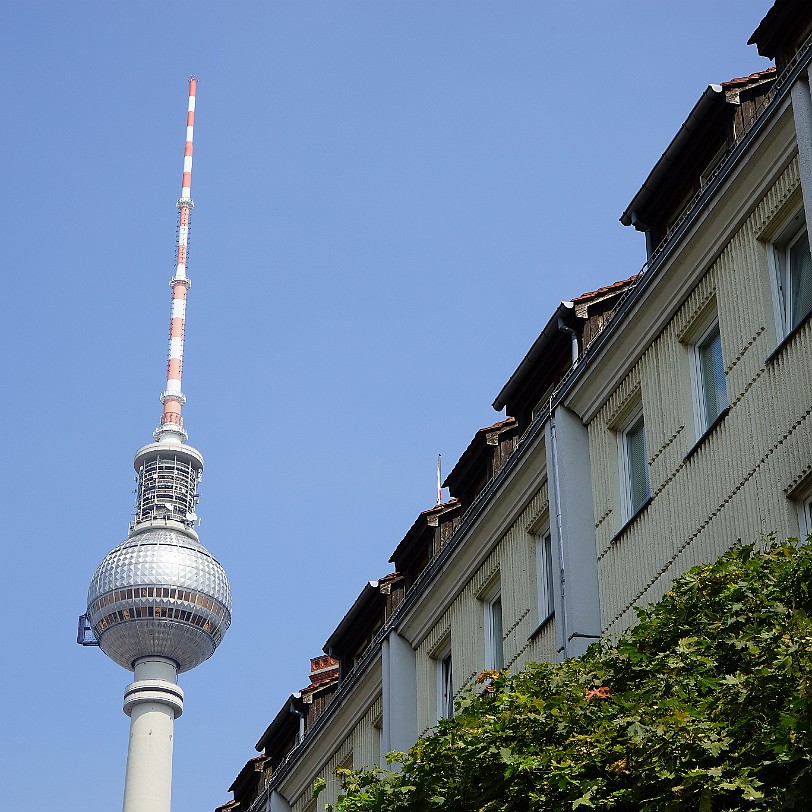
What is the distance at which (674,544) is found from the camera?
2269cm

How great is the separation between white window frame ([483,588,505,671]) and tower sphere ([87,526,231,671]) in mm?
111547

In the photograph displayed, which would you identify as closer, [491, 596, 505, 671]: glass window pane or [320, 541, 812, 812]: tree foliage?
[320, 541, 812, 812]: tree foliage

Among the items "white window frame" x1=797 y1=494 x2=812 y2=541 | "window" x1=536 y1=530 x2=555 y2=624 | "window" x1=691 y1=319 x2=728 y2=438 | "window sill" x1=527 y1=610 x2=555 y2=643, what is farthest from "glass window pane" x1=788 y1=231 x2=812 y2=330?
"window sill" x1=527 y1=610 x2=555 y2=643

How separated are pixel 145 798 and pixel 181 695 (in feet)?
41.2

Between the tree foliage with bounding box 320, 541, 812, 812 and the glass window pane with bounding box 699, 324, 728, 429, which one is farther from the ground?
the glass window pane with bounding box 699, 324, 728, 429

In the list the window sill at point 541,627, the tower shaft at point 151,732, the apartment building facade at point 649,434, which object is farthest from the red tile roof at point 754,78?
the tower shaft at point 151,732

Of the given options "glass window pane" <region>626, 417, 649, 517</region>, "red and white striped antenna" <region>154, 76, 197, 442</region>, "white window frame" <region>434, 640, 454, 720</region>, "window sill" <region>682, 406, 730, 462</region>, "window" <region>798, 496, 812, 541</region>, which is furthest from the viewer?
"red and white striped antenna" <region>154, 76, 197, 442</region>

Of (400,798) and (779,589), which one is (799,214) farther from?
(400,798)

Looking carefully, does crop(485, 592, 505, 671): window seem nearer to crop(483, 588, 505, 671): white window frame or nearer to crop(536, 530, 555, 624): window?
crop(483, 588, 505, 671): white window frame

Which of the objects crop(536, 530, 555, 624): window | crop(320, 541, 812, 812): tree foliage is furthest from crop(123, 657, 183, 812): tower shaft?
crop(320, 541, 812, 812): tree foliage

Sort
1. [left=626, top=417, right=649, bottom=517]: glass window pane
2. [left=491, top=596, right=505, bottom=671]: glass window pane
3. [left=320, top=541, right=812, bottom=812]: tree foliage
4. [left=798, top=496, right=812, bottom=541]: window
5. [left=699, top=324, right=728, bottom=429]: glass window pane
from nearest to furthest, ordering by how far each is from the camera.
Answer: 1. [left=320, top=541, right=812, bottom=812]: tree foliage
2. [left=798, top=496, right=812, bottom=541]: window
3. [left=699, top=324, right=728, bottom=429]: glass window pane
4. [left=626, top=417, right=649, bottom=517]: glass window pane
5. [left=491, top=596, right=505, bottom=671]: glass window pane

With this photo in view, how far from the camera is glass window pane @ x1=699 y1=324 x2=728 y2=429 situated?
2275 centimetres

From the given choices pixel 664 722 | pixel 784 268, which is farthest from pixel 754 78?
pixel 664 722

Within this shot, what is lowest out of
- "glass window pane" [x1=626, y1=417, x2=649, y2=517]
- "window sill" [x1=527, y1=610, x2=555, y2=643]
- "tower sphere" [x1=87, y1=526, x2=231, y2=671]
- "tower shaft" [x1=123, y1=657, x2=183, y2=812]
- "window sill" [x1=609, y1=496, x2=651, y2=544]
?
"window sill" [x1=527, y1=610, x2=555, y2=643]
